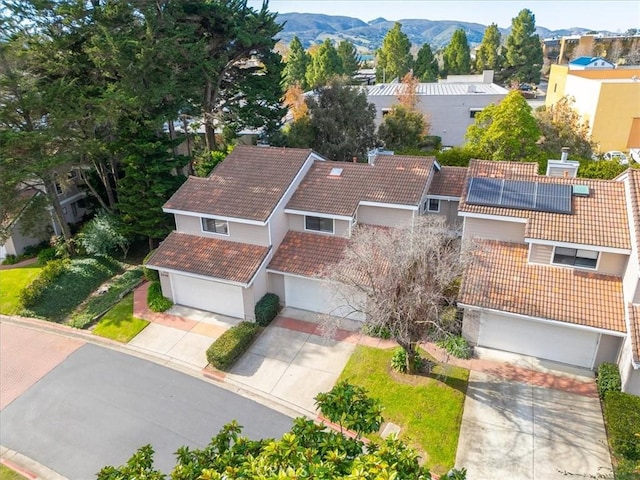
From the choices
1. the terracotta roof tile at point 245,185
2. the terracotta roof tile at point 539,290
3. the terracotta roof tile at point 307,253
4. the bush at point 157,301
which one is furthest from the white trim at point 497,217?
the bush at point 157,301

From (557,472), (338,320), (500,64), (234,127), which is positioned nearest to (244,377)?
(338,320)

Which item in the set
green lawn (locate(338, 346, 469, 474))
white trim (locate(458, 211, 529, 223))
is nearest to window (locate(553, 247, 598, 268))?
white trim (locate(458, 211, 529, 223))

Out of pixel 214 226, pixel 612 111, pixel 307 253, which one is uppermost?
pixel 612 111

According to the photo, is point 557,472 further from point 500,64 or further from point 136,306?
point 500,64

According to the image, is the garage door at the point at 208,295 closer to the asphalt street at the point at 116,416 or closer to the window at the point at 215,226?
the window at the point at 215,226

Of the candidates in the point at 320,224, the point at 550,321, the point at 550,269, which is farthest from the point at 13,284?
the point at 550,269

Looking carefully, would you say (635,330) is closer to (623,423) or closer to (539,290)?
(623,423)
